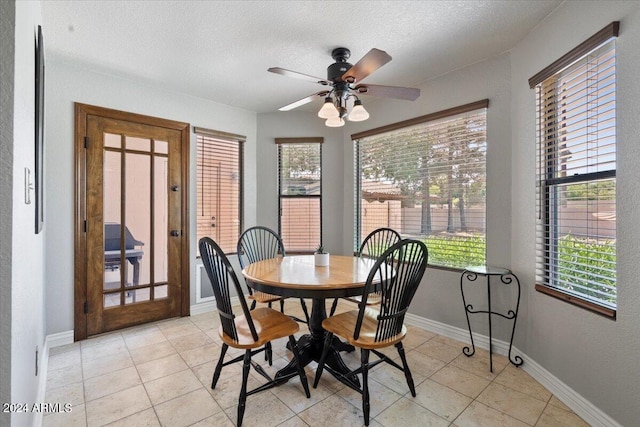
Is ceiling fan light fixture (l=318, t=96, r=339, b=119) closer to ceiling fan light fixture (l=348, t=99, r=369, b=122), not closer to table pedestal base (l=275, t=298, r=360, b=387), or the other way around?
ceiling fan light fixture (l=348, t=99, r=369, b=122)

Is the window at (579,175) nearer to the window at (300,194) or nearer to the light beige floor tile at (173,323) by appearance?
the window at (300,194)

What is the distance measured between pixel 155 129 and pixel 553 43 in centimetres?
358

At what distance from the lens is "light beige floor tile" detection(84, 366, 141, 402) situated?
6.60 feet

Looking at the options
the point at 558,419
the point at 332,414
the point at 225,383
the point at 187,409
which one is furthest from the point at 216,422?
the point at 558,419

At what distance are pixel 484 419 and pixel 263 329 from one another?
4.60ft

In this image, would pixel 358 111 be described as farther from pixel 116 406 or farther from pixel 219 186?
pixel 116 406

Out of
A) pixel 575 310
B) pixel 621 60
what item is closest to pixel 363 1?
pixel 621 60

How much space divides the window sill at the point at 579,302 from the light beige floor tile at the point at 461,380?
758 millimetres

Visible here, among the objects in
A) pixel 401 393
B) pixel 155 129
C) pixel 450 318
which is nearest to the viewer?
pixel 401 393

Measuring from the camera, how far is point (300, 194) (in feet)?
13.3

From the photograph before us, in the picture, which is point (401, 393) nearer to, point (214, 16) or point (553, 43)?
point (553, 43)

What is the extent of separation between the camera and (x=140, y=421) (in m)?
1.75

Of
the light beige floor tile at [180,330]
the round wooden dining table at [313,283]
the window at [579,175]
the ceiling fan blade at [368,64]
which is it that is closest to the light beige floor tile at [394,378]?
the round wooden dining table at [313,283]

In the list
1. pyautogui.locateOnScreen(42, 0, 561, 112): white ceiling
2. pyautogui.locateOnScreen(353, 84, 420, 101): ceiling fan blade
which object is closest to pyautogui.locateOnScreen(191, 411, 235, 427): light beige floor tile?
pyautogui.locateOnScreen(353, 84, 420, 101): ceiling fan blade
